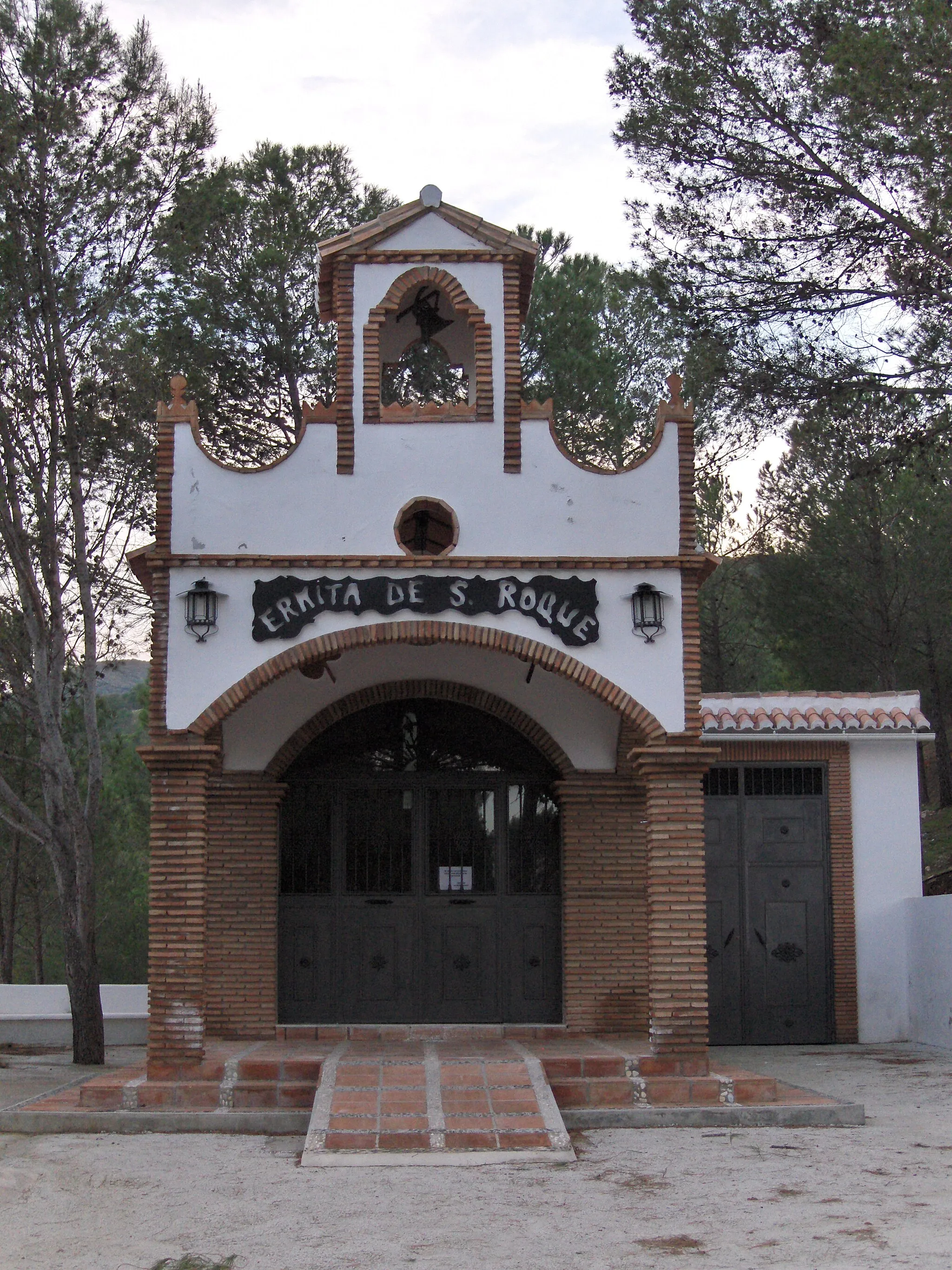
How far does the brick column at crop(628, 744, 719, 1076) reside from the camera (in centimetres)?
1094

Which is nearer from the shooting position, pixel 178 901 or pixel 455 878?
pixel 178 901

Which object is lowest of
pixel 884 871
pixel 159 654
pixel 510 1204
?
pixel 510 1204

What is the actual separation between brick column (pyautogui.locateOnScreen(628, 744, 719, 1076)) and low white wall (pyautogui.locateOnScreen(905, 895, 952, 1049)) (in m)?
3.86

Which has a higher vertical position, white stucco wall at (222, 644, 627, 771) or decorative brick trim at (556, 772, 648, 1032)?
white stucco wall at (222, 644, 627, 771)

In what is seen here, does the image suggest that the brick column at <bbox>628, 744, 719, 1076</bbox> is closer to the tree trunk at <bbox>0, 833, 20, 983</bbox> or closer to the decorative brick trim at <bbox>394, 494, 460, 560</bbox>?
the decorative brick trim at <bbox>394, 494, 460, 560</bbox>

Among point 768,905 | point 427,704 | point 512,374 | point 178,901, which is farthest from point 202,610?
point 768,905

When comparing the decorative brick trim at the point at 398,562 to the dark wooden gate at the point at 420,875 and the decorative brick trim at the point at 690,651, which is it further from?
the dark wooden gate at the point at 420,875

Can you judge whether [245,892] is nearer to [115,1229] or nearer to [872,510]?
[115,1229]

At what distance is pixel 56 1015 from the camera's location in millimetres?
15828

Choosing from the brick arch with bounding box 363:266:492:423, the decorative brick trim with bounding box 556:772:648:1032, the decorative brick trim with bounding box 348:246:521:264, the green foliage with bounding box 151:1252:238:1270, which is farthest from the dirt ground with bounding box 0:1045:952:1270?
the decorative brick trim with bounding box 348:246:521:264

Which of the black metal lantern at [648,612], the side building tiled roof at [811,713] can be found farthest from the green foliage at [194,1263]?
the side building tiled roof at [811,713]

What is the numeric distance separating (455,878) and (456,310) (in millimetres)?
5279

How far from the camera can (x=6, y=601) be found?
1556 cm

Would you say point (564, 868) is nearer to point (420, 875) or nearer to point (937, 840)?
point (420, 875)
